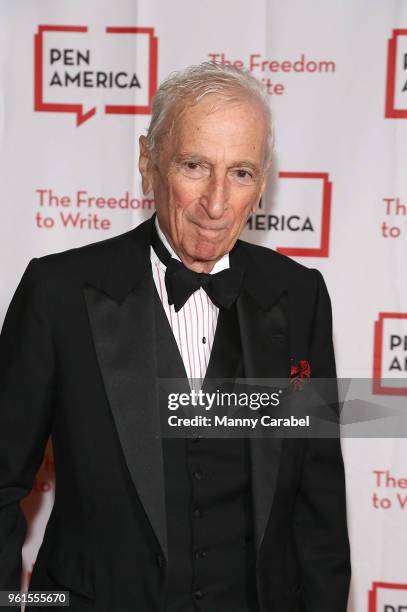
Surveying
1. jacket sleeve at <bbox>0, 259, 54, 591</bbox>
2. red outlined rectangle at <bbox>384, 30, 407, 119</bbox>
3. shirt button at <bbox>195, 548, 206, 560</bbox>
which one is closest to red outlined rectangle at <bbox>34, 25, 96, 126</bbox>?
red outlined rectangle at <bbox>384, 30, 407, 119</bbox>

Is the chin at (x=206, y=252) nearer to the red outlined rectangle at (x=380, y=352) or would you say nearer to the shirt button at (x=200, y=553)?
the shirt button at (x=200, y=553)

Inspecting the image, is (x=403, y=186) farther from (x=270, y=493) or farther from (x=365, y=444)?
(x=270, y=493)

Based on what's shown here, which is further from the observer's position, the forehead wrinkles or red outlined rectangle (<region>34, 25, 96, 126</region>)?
red outlined rectangle (<region>34, 25, 96, 126</region>)

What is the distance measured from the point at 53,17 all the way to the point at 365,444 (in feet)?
5.48

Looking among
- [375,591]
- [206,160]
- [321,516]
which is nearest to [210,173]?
[206,160]

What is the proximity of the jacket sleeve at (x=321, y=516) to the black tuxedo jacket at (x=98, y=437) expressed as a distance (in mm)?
97

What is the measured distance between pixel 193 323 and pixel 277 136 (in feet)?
3.12

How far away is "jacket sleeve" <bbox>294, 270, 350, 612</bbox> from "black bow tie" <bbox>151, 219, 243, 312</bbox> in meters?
0.23

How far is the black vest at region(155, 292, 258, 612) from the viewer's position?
1588 millimetres

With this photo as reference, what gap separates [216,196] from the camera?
5.03 ft

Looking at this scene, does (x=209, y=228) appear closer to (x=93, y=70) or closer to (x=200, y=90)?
(x=200, y=90)

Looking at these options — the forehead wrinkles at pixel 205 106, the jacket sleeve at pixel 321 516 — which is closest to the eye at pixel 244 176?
the forehead wrinkles at pixel 205 106

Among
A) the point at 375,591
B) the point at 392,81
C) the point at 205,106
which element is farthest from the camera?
the point at 375,591

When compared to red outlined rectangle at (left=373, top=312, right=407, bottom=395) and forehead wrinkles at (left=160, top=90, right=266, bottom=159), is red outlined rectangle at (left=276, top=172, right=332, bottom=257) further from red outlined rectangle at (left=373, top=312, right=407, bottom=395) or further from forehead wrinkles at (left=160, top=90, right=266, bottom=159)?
forehead wrinkles at (left=160, top=90, right=266, bottom=159)
